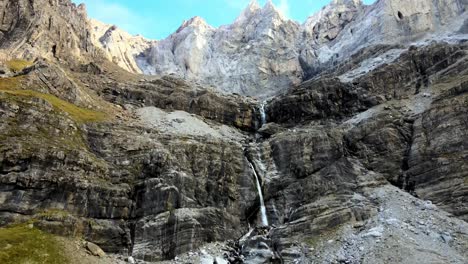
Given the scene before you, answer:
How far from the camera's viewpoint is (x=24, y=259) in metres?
29.3

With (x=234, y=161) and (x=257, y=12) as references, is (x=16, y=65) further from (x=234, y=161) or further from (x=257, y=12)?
(x=257, y=12)

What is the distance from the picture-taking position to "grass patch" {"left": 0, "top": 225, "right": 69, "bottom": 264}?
29.1m

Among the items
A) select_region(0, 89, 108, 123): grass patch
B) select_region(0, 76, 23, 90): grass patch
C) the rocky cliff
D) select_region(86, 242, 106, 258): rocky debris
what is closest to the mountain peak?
the rocky cliff

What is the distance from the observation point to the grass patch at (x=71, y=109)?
47156 mm

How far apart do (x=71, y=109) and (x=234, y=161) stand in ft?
72.7

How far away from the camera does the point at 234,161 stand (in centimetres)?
5128

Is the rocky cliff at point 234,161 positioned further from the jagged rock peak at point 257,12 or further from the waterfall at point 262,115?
the jagged rock peak at point 257,12

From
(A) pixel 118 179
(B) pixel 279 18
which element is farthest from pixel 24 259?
(B) pixel 279 18

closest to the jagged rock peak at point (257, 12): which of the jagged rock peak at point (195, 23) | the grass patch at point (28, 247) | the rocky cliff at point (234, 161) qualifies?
the jagged rock peak at point (195, 23)

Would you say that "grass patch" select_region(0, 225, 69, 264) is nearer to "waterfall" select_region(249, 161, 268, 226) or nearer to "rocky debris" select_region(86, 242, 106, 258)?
"rocky debris" select_region(86, 242, 106, 258)

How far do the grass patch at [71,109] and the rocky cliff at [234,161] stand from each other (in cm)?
34

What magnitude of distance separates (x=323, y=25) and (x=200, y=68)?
40.9 metres

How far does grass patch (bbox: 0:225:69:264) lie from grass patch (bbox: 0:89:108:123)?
1814 centimetres

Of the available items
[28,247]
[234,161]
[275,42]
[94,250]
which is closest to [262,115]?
[234,161]
